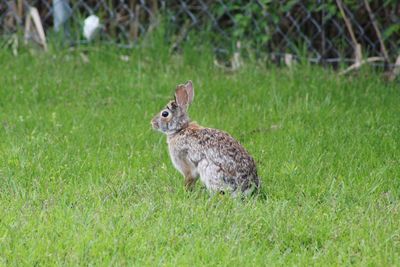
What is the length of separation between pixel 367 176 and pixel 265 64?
3167mm

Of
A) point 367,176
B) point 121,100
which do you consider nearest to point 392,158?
point 367,176

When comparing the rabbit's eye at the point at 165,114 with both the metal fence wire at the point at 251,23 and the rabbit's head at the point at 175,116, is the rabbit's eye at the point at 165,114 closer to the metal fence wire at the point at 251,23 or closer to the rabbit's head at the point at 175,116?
A: the rabbit's head at the point at 175,116

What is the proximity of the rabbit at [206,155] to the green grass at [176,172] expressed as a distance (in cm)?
13

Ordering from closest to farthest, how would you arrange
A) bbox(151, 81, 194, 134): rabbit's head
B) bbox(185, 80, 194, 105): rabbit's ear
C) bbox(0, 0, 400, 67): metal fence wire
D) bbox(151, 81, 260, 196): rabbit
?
bbox(151, 81, 260, 196): rabbit
bbox(151, 81, 194, 134): rabbit's head
bbox(185, 80, 194, 105): rabbit's ear
bbox(0, 0, 400, 67): metal fence wire

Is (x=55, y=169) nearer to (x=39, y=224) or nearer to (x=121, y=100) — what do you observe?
(x=39, y=224)

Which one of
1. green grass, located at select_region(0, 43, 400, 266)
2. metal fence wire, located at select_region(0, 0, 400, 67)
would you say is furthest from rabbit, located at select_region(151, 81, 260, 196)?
metal fence wire, located at select_region(0, 0, 400, 67)

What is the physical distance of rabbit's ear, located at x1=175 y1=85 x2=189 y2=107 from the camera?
6.23 metres

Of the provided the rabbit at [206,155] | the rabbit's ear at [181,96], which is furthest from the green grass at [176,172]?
the rabbit's ear at [181,96]

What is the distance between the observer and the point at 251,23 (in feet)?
31.5

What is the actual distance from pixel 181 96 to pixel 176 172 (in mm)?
504

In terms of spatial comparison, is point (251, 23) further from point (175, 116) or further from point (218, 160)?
point (218, 160)

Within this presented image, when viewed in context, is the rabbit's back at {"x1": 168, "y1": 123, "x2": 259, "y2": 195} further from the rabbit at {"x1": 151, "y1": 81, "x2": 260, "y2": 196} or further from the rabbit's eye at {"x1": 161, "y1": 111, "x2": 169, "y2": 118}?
the rabbit's eye at {"x1": 161, "y1": 111, "x2": 169, "y2": 118}

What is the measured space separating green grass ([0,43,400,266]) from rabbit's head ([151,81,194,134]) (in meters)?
0.30

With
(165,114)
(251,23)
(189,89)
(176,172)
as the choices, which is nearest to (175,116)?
(165,114)
